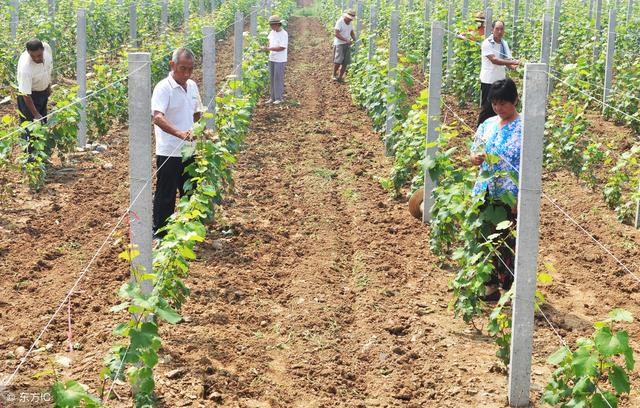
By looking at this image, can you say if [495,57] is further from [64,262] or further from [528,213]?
[528,213]

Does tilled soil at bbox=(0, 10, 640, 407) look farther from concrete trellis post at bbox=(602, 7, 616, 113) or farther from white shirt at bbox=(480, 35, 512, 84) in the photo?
concrete trellis post at bbox=(602, 7, 616, 113)

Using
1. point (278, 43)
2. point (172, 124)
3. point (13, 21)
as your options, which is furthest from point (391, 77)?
point (13, 21)

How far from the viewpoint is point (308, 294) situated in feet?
22.4

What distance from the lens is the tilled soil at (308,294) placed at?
5.32m

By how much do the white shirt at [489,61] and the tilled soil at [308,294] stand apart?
159cm

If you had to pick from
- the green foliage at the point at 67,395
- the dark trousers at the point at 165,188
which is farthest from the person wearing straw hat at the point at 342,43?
the green foliage at the point at 67,395

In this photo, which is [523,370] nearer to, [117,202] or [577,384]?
[577,384]

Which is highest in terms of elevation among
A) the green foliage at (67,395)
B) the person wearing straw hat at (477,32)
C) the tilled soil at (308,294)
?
the person wearing straw hat at (477,32)

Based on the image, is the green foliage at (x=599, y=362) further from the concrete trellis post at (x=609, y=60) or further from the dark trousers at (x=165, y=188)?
the concrete trellis post at (x=609, y=60)

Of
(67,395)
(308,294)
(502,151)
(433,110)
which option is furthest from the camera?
(433,110)

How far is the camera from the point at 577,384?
4043 mm

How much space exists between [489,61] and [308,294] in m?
5.85

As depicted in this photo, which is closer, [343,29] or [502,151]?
[502,151]

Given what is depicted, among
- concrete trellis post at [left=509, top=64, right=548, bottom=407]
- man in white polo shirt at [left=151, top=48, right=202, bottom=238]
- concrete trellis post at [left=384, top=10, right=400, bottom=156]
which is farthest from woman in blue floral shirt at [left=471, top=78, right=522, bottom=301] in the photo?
concrete trellis post at [left=384, top=10, right=400, bottom=156]
